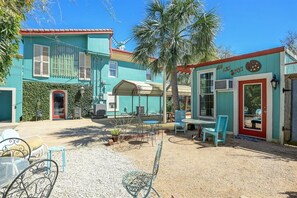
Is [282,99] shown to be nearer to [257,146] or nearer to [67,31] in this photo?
[257,146]

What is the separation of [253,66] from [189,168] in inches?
215

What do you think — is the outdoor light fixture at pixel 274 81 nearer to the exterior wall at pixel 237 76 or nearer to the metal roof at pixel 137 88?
the exterior wall at pixel 237 76

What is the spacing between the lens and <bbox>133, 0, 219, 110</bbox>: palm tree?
9.58m

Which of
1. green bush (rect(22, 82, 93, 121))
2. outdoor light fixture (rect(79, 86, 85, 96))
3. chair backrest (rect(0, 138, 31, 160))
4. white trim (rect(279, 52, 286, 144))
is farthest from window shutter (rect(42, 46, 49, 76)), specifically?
white trim (rect(279, 52, 286, 144))

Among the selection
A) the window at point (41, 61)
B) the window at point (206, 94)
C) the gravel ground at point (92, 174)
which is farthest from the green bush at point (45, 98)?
the window at point (206, 94)

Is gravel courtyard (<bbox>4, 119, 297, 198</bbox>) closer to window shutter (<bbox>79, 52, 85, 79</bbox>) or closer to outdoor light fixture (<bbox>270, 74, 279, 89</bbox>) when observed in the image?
outdoor light fixture (<bbox>270, 74, 279, 89</bbox>)

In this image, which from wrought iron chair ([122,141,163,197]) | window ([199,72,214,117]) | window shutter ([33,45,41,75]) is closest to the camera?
wrought iron chair ([122,141,163,197])

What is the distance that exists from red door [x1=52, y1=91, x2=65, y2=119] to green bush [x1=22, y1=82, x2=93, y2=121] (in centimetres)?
39

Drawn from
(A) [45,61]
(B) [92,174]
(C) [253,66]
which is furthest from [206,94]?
(A) [45,61]

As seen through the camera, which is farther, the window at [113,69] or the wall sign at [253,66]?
the window at [113,69]

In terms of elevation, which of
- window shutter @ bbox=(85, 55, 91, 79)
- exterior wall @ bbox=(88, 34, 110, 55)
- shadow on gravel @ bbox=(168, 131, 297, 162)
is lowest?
shadow on gravel @ bbox=(168, 131, 297, 162)

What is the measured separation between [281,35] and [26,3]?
84.7ft

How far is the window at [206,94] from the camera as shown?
9727mm

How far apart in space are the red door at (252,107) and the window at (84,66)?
12.3 m
